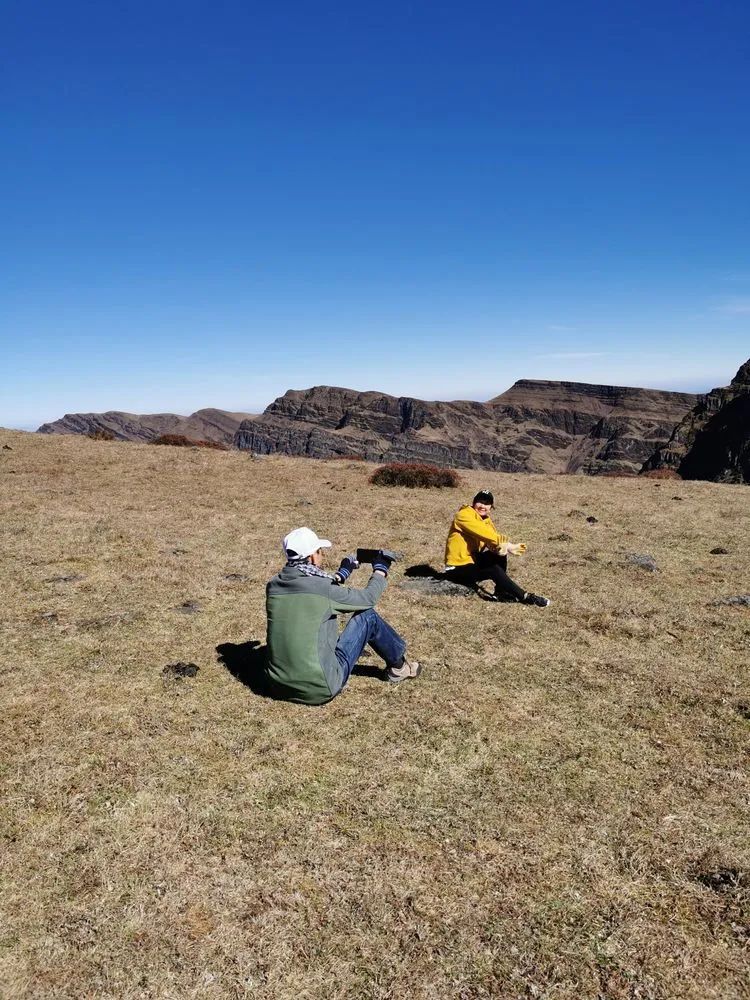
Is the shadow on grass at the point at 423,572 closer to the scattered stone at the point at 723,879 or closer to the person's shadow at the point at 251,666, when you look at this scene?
the person's shadow at the point at 251,666

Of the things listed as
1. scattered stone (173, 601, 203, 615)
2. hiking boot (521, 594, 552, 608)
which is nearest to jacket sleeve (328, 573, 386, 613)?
scattered stone (173, 601, 203, 615)

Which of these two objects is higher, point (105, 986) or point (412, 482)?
point (412, 482)

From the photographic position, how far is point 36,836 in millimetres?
5516

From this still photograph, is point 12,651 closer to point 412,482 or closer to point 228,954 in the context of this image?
point 228,954

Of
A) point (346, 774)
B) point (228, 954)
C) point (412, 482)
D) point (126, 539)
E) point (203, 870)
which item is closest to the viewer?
point (228, 954)

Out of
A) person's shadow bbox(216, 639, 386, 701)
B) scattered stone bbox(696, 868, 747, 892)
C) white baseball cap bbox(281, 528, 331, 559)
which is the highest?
white baseball cap bbox(281, 528, 331, 559)

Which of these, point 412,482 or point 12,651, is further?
point 412,482

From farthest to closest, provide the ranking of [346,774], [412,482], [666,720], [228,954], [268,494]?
[412,482]
[268,494]
[666,720]
[346,774]
[228,954]

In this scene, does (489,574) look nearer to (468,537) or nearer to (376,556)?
(468,537)

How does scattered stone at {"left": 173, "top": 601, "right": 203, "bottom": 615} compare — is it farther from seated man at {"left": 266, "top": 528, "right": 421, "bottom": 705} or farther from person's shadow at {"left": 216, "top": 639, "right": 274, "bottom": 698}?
seated man at {"left": 266, "top": 528, "right": 421, "bottom": 705}

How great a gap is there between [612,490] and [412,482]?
9.68m

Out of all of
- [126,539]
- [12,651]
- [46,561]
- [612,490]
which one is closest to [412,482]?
[612,490]

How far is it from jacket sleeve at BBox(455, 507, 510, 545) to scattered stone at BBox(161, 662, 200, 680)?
5.96 m

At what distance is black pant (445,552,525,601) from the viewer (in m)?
12.1
